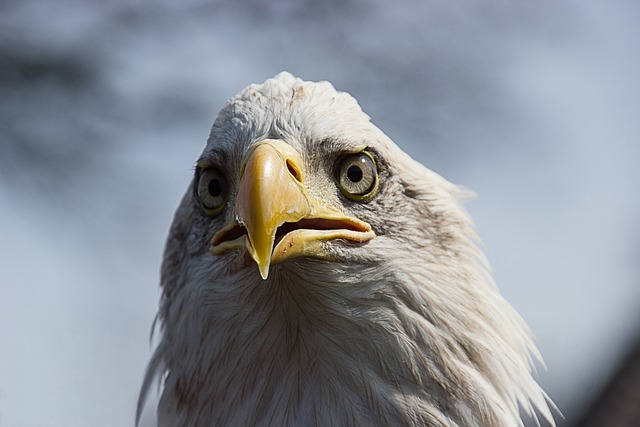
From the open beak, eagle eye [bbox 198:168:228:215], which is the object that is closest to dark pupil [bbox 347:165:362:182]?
the open beak

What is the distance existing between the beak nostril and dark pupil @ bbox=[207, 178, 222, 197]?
33cm

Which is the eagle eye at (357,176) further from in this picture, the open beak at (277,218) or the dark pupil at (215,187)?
the dark pupil at (215,187)

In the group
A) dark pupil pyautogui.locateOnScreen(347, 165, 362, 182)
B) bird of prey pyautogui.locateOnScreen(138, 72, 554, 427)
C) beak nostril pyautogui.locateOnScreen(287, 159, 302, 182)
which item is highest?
dark pupil pyautogui.locateOnScreen(347, 165, 362, 182)

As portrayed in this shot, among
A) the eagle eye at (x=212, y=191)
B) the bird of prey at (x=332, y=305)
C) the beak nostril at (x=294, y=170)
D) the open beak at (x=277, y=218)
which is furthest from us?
the eagle eye at (x=212, y=191)

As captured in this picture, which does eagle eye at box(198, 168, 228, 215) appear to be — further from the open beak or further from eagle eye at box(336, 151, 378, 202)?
eagle eye at box(336, 151, 378, 202)

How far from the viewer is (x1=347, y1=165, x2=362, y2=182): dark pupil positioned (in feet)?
8.30

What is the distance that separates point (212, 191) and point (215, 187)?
2cm

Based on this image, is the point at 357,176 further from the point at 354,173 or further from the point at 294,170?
the point at 294,170

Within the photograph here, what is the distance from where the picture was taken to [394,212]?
2.60m

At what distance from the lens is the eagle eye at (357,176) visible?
2508mm

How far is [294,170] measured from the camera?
2352 mm

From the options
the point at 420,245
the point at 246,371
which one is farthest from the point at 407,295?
the point at 246,371

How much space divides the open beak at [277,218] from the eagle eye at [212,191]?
5.8 inches

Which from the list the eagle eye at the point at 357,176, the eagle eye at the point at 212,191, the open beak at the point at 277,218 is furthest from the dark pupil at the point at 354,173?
the eagle eye at the point at 212,191
